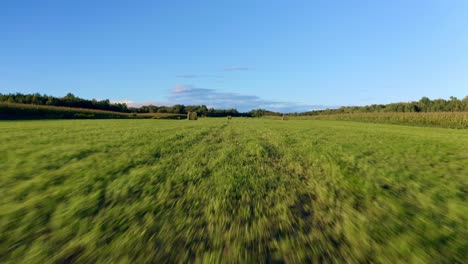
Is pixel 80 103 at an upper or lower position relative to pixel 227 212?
upper

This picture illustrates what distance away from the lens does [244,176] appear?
261 inches

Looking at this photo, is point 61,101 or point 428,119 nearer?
point 428,119

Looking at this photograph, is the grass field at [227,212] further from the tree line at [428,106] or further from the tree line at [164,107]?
the tree line at [428,106]

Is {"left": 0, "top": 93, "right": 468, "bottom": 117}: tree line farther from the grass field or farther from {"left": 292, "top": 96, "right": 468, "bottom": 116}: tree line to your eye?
the grass field

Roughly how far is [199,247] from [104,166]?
18.1 ft

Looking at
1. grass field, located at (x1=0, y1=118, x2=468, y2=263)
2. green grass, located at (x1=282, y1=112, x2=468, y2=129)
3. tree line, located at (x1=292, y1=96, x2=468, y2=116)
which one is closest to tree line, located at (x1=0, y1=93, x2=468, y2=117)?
tree line, located at (x1=292, y1=96, x2=468, y2=116)

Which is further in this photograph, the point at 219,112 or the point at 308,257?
the point at 219,112

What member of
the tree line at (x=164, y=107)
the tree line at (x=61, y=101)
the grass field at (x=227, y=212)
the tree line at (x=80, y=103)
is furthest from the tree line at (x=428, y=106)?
the tree line at (x=61, y=101)

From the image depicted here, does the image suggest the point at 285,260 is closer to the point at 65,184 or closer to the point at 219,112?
the point at 65,184

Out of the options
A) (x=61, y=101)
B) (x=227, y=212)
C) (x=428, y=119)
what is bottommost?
(x=227, y=212)

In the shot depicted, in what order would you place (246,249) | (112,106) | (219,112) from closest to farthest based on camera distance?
(246,249) → (112,106) → (219,112)

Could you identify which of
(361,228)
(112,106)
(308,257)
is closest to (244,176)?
(361,228)

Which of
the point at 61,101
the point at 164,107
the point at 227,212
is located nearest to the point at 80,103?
the point at 61,101

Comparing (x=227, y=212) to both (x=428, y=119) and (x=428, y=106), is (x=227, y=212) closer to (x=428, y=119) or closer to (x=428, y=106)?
(x=428, y=119)
